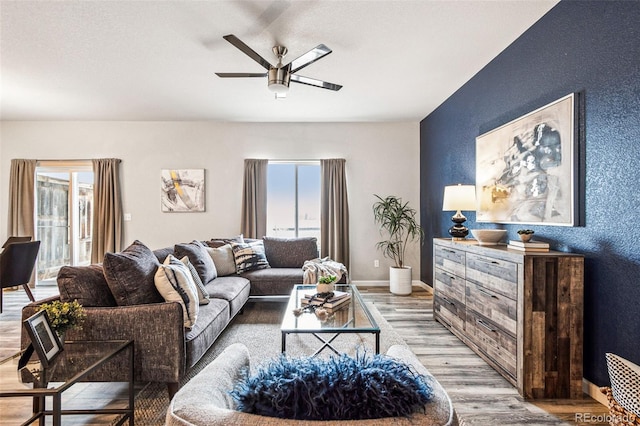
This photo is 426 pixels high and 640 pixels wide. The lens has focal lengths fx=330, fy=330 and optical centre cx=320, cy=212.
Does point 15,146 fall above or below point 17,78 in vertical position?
below

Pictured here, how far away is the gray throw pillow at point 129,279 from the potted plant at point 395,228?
11.7ft

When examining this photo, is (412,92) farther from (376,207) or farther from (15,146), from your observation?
(15,146)

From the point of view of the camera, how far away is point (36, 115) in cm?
514

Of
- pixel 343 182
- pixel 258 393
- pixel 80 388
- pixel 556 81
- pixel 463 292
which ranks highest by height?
pixel 556 81

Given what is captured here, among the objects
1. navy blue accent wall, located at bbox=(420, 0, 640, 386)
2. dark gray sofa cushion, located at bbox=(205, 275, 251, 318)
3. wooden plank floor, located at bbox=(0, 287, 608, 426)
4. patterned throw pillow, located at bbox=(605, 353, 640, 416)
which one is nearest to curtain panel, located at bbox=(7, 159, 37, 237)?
wooden plank floor, located at bbox=(0, 287, 608, 426)

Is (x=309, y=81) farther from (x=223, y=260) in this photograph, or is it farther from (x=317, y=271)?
(x=223, y=260)

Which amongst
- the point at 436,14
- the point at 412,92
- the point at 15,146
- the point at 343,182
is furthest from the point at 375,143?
the point at 15,146

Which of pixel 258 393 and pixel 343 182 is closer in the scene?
pixel 258 393

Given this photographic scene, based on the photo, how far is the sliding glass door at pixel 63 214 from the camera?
552cm

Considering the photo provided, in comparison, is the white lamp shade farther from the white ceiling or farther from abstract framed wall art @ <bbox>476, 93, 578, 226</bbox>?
the white ceiling

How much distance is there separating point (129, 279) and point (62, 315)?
1.73ft

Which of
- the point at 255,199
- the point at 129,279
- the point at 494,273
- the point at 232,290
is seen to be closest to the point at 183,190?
the point at 255,199

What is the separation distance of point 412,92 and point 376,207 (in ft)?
6.57

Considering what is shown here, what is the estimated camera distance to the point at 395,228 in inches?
207
